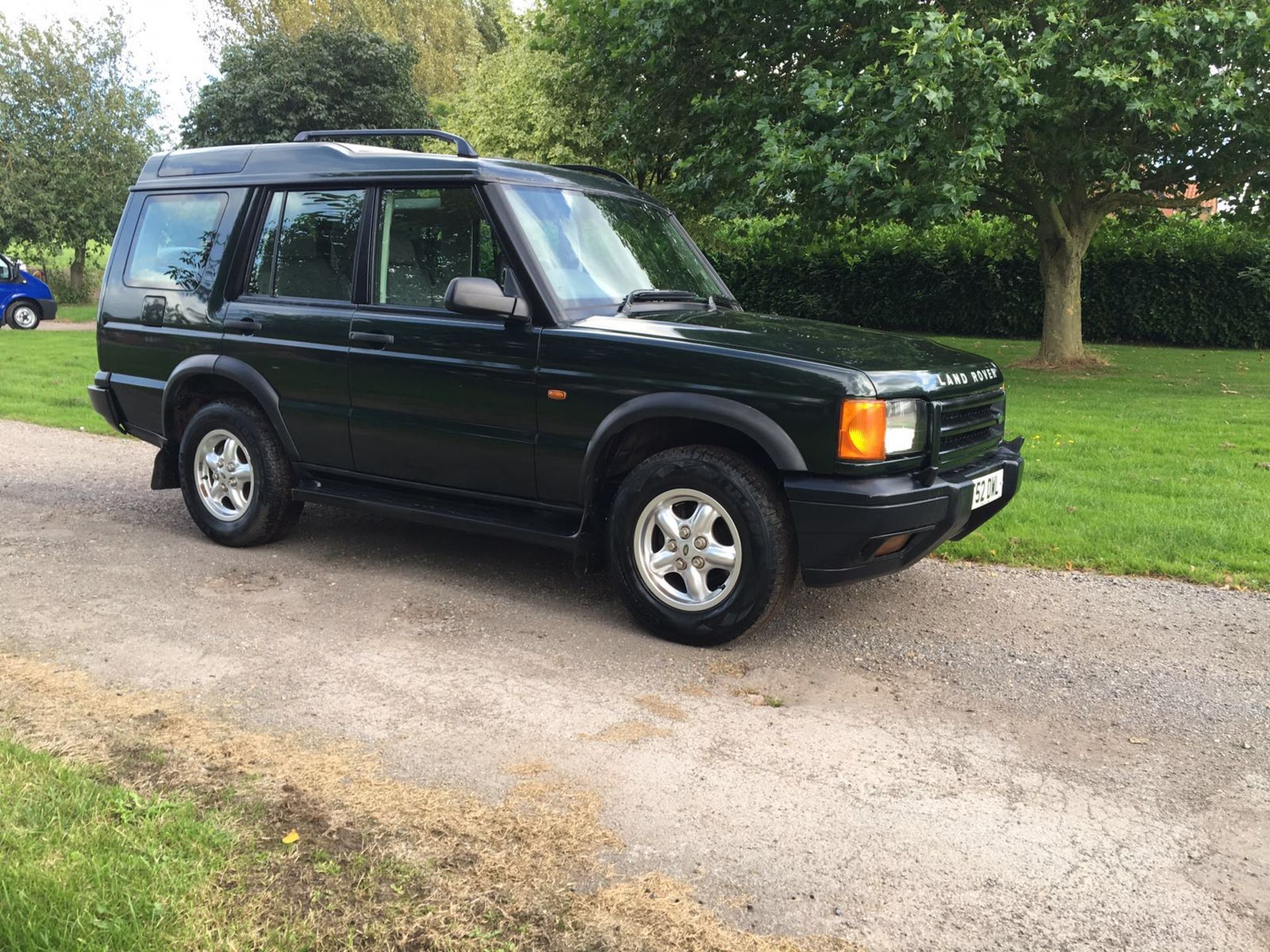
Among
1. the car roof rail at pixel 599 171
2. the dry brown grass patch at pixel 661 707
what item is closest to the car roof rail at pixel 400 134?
the car roof rail at pixel 599 171

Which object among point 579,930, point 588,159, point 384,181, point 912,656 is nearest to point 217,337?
point 384,181

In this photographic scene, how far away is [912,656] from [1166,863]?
→ 1.66m

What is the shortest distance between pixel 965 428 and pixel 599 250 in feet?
6.32

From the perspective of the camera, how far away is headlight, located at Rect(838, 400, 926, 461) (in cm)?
418

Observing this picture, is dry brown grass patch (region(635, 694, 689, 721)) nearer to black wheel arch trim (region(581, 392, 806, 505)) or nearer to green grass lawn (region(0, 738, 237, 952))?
black wheel arch trim (region(581, 392, 806, 505))

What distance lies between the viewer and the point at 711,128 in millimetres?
15797

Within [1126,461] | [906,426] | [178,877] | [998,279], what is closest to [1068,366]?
[998,279]

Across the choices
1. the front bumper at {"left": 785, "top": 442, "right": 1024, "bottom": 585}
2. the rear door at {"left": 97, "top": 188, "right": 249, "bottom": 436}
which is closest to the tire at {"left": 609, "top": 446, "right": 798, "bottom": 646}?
the front bumper at {"left": 785, "top": 442, "right": 1024, "bottom": 585}

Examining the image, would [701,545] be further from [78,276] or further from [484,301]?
[78,276]

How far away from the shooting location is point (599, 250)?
5305 millimetres

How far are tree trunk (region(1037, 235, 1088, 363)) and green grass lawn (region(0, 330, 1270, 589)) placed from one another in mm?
738

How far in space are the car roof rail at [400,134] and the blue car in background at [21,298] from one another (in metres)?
21.2

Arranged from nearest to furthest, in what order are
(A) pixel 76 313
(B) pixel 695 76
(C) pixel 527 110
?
(B) pixel 695 76, (C) pixel 527 110, (A) pixel 76 313

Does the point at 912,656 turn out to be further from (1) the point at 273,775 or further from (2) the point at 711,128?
(2) the point at 711,128
